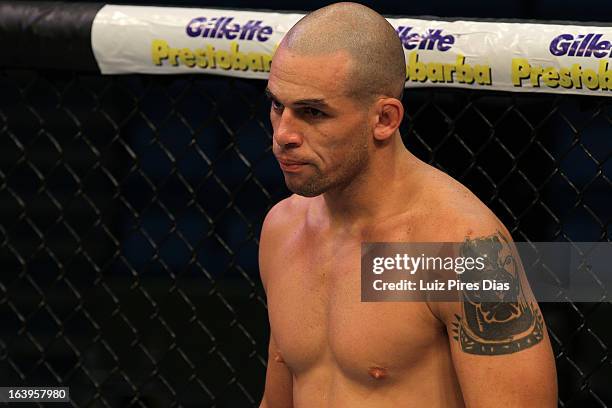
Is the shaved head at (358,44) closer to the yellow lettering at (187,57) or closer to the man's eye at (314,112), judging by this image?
the man's eye at (314,112)

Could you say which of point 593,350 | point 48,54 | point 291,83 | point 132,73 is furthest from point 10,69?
point 593,350

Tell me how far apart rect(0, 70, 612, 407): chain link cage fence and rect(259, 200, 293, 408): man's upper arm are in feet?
2.60

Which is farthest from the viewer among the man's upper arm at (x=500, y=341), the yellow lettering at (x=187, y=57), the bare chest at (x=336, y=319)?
the yellow lettering at (x=187, y=57)

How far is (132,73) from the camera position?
2.71 m

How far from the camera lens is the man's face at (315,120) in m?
1.95

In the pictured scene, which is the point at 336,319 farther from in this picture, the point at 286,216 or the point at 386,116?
the point at 386,116

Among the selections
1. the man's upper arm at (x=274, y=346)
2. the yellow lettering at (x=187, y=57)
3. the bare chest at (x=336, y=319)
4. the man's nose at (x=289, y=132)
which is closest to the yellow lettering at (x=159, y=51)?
the yellow lettering at (x=187, y=57)

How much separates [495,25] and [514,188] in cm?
97

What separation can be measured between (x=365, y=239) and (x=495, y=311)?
310 mm

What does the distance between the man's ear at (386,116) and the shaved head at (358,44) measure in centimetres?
2

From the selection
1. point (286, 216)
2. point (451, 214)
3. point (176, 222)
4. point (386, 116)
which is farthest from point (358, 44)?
point (176, 222)

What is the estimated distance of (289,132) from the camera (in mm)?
1970

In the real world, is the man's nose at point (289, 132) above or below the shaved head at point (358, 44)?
below

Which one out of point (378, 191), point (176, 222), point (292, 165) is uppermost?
point (292, 165)
